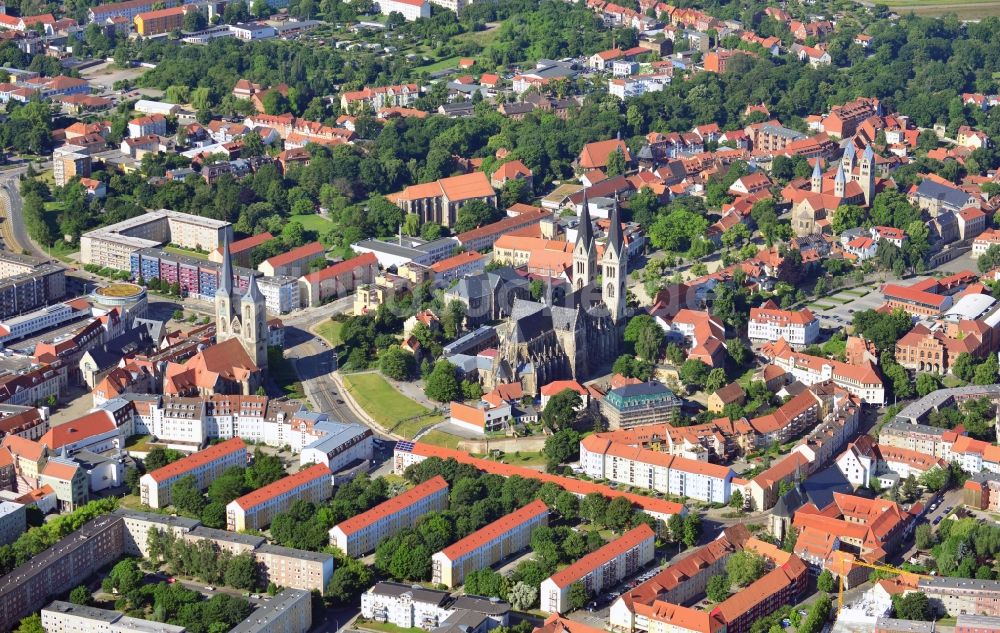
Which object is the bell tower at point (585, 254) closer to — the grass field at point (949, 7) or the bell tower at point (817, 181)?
the bell tower at point (817, 181)

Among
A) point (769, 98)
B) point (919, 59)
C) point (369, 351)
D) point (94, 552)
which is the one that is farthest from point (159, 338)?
point (919, 59)

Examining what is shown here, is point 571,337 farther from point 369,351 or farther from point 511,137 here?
point 511,137

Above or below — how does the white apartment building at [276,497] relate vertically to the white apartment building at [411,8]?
below

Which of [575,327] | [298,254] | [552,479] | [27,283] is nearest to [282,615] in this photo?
[552,479]

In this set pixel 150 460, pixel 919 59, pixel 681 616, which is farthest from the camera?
pixel 919 59

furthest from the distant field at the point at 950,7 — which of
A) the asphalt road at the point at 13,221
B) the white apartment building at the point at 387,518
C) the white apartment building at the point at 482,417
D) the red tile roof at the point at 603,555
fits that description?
the red tile roof at the point at 603,555

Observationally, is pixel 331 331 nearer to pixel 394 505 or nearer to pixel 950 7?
pixel 394 505

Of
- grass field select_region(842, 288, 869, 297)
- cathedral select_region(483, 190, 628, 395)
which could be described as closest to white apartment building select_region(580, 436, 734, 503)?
cathedral select_region(483, 190, 628, 395)
